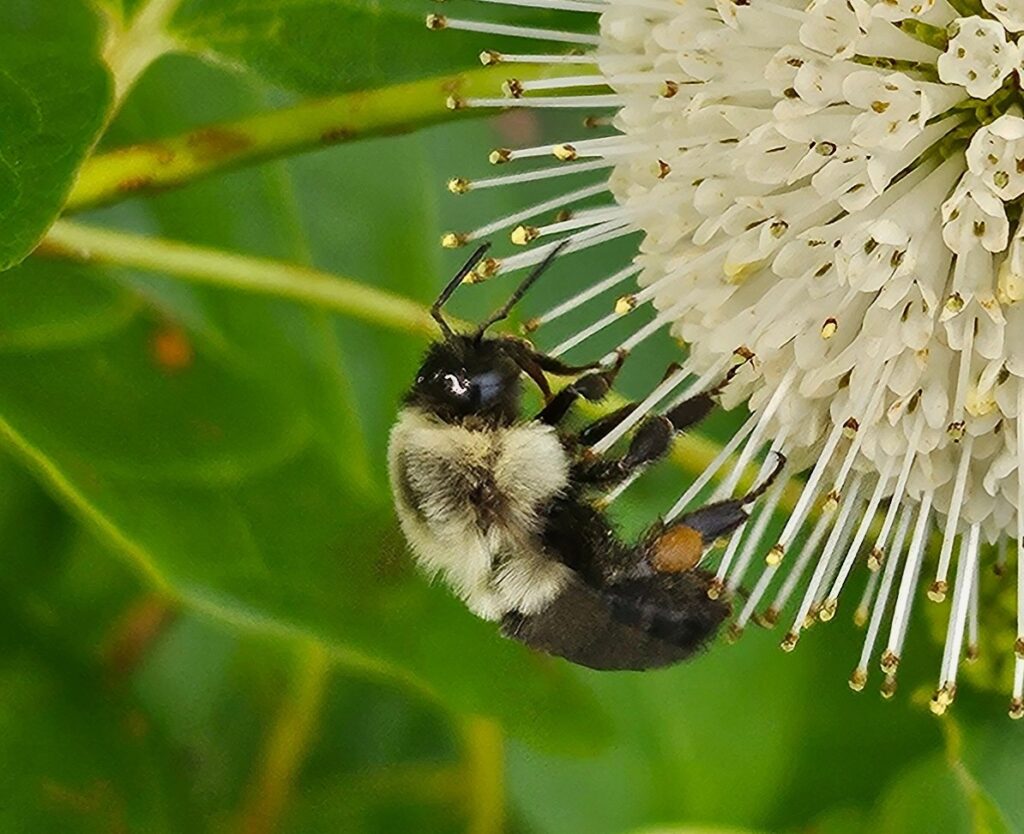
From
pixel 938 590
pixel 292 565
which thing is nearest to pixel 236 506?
pixel 292 565

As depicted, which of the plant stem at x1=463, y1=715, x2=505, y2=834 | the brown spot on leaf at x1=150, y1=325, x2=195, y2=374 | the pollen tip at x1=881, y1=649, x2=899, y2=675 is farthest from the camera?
the plant stem at x1=463, y1=715, x2=505, y2=834

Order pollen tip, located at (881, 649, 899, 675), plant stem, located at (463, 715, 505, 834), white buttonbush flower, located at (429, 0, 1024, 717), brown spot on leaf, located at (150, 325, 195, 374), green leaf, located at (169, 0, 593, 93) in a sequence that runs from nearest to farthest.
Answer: white buttonbush flower, located at (429, 0, 1024, 717)
pollen tip, located at (881, 649, 899, 675)
green leaf, located at (169, 0, 593, 93)
brown spot on leaf, located at (150, 325, 195, 374)
plant stem, located at (463, 715, 505, 834)

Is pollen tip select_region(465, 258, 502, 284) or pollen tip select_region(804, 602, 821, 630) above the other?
pollen tip select_region(465, 258, 502, 284)

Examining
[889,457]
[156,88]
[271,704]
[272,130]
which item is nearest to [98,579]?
[271,704]

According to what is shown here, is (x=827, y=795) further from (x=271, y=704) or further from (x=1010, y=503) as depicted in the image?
(x=271, y=704)

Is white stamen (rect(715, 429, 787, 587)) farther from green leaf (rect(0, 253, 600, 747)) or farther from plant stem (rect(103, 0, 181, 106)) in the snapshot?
→ plant stem (rect(103, 0, 181, 106))

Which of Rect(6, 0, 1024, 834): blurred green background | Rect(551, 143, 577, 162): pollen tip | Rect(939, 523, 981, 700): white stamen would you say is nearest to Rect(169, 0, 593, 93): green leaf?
Rect(6, 0, 1024, 834): blurred green background

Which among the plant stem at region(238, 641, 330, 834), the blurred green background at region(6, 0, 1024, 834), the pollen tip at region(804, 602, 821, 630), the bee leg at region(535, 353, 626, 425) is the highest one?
the bee leg at region(535, 353, 626, 425)

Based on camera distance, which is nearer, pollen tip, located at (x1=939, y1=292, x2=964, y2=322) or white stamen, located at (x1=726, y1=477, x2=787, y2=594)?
pollen tip, located at (x1=939, y1=292, x2=964, y2=322)
